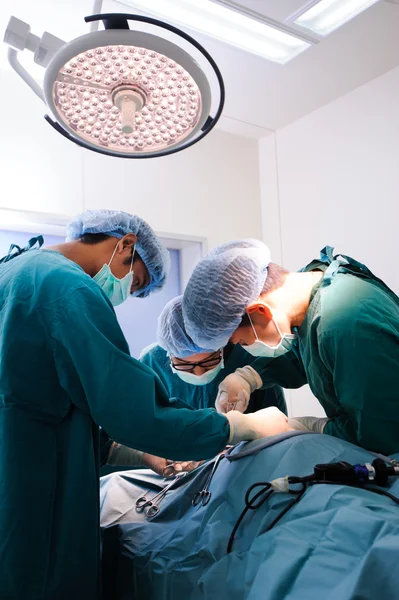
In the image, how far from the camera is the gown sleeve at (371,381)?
4.52 ft

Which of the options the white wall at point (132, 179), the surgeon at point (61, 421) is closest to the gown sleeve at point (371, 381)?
the surgeon at point (61, 421)

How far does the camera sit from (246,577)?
106cm

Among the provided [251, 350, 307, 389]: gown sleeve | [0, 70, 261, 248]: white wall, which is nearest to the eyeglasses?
[251, 350, 307, 389]: gown sleeve

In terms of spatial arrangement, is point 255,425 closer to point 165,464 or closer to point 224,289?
point 224,289

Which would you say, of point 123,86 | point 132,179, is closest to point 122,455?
point 123,86

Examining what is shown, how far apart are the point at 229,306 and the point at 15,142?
1646 millimetres

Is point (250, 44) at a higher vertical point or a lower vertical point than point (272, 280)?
higher

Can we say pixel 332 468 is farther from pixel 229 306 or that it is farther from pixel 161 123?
pixel 161 123

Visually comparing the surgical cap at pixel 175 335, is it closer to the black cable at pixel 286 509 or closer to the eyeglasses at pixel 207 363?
the eyeglasses at pixel 207 363

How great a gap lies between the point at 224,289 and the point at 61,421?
60 cm

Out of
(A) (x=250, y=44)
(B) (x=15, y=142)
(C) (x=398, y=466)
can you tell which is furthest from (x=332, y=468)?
(B) (x=15, y=142)

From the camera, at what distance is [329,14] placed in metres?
2.32

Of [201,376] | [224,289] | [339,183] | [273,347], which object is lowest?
[201,376]

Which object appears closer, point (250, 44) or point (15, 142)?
point (250, 44)
